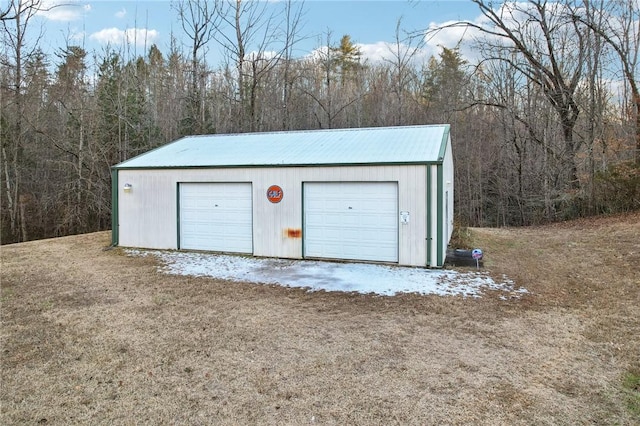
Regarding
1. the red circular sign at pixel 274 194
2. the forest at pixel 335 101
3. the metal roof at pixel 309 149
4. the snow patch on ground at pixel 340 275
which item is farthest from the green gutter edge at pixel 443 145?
the forest at pixel 335 101

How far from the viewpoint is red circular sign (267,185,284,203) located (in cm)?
923

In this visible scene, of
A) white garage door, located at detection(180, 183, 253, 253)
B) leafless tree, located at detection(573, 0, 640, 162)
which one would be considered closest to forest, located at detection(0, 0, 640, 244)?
leafless tree, located at detection(573, 0, 640, 162)

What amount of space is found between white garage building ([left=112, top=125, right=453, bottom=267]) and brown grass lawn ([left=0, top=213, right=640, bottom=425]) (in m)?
2.36

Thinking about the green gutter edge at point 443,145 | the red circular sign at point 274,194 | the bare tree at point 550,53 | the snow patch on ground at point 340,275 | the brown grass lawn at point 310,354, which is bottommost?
the brown grass lawn at point 310,354

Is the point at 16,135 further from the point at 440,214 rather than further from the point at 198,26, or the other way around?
the point at 440,214

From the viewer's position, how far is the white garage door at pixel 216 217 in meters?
9.70

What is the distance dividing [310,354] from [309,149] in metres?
6.70

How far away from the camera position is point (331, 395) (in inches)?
129

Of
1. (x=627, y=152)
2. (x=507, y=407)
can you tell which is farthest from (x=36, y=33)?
(x=627, y=152)

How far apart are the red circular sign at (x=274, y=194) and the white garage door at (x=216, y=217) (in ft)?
1.90

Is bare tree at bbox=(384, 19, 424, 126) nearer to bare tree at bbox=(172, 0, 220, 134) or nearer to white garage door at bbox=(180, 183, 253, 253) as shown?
bare tree at bbox=(172, 0, 220, 134)

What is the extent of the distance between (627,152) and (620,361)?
553 inches

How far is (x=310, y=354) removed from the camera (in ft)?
13.4

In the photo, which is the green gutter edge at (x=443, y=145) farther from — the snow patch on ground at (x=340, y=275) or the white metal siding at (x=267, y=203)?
the snow patch on ground at (x=340, y=275)
